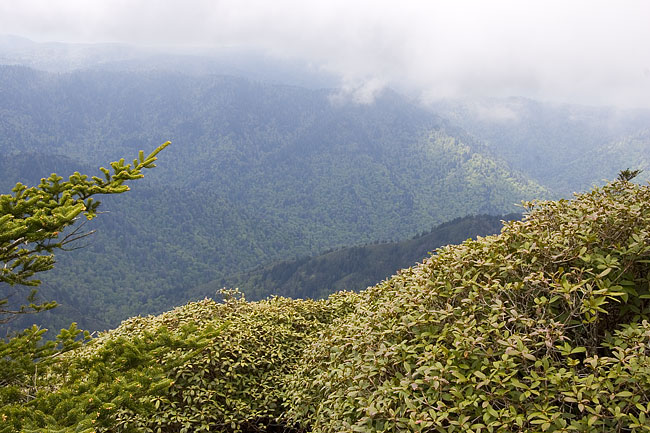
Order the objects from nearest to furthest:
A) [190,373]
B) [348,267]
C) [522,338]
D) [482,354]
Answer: [522,338]
[482,354]
[190,373]
[348,267]

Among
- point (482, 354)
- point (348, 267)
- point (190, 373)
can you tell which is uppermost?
point (482, 354)

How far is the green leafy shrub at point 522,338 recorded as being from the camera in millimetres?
3189

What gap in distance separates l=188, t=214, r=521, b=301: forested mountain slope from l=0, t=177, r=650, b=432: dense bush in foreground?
108 m

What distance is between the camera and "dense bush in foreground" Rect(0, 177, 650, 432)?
3.26m

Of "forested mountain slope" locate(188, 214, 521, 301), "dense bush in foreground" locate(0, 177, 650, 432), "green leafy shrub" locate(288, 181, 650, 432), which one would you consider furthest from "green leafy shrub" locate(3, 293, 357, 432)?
"forested mountain slope" locate(188, 214, 521, 301)

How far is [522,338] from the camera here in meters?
3.48

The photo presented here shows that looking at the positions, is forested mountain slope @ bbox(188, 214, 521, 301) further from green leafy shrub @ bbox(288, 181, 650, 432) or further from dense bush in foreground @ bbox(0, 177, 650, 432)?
green leafy shrub @ bbox(288, 181, 650, 432)

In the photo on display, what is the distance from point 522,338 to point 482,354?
34 centimetres

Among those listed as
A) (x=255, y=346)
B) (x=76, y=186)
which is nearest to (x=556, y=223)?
(x=255, y=346)

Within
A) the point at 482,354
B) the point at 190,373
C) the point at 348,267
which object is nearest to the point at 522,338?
the point at 482,354

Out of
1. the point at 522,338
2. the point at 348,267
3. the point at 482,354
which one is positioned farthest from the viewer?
the point at 348,267

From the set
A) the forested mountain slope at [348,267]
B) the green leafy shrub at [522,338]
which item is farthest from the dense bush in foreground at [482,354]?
the forested mountain slope at [348,267]

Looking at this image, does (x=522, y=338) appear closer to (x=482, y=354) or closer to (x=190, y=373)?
(x=482, y=354)

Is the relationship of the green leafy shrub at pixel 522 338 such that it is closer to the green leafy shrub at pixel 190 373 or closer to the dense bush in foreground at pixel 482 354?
the dense bush in foreground at pixel 482 354
